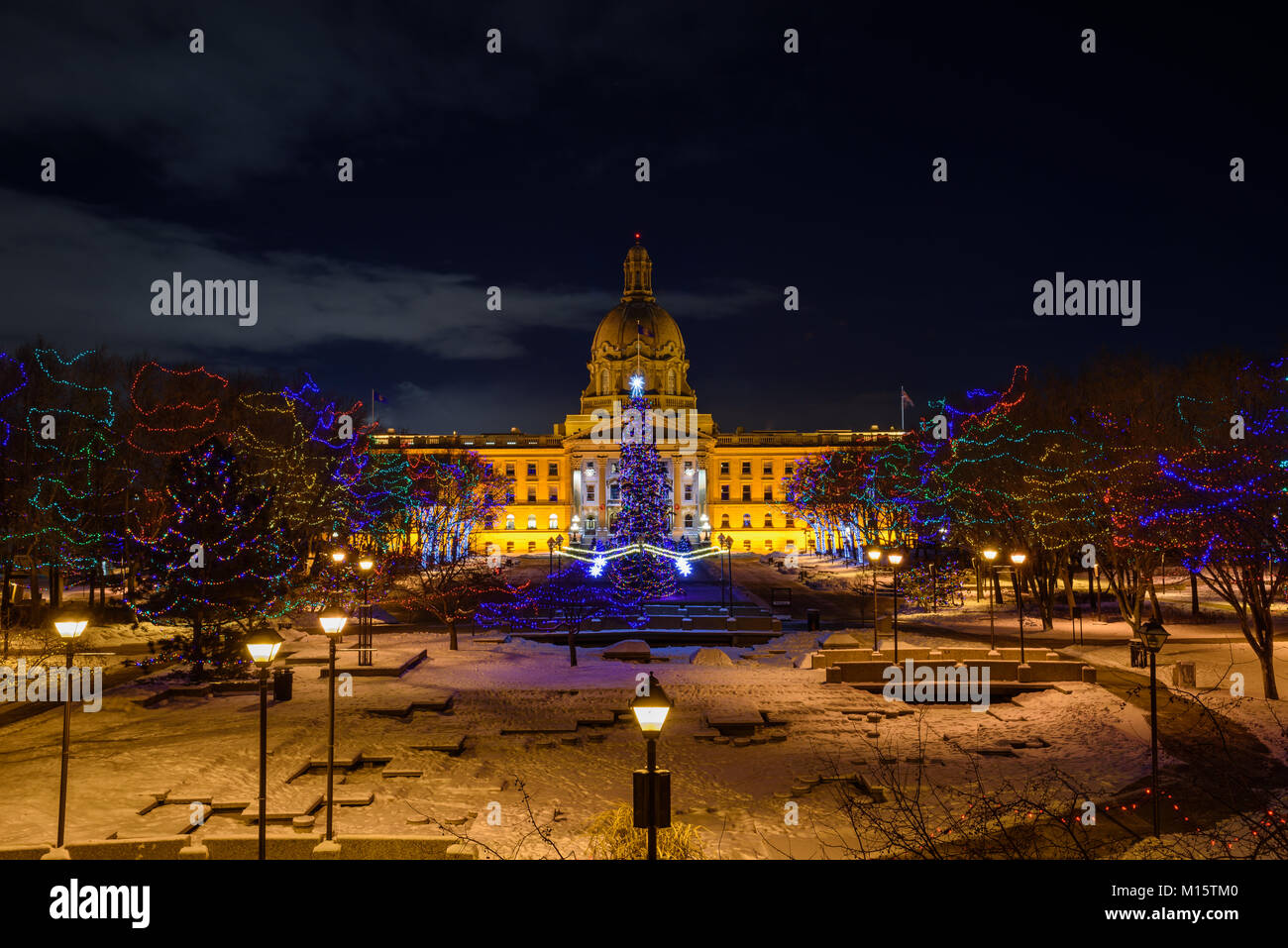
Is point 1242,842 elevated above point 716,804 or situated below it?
above

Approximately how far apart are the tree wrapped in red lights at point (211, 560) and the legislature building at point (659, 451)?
75.7 meters

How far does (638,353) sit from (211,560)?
97.9 m

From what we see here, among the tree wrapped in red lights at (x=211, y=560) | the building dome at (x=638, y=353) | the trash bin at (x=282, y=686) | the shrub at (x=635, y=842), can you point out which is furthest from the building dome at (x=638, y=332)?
the shrub at (x=635, y=842)

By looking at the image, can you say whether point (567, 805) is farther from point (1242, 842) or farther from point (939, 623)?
point (939, 623)

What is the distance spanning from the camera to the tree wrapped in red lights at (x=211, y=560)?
76.8ft

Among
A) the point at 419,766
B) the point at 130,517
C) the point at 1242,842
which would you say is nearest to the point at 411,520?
the point at 130,517

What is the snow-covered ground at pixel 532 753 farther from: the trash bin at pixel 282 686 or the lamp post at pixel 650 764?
the lamp post at pixel 650 764

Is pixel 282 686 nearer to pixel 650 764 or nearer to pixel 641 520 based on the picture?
pixel 650 764

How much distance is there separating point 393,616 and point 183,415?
44.8 feet

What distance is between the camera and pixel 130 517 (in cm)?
3488

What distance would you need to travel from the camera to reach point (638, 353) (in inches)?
4685

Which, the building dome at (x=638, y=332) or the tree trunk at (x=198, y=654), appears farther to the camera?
the building dome at (x=638, y=332)

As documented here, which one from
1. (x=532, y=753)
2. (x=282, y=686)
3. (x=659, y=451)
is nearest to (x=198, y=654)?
(x=282, y=686)
